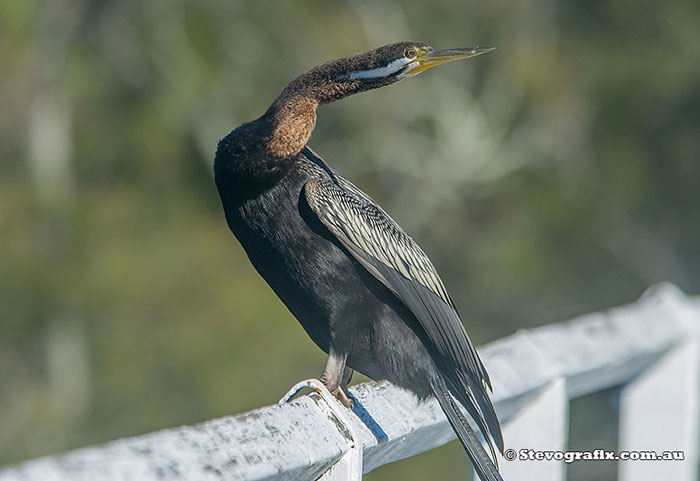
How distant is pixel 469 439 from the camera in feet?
5.85

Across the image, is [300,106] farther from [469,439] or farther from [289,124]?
[469,439]

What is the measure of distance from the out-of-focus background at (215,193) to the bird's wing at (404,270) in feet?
31.8

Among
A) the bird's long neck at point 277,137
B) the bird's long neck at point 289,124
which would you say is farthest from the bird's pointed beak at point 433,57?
the bird's long neck at point 289,124

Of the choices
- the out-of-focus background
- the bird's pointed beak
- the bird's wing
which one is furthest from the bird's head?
the out-of-focus background

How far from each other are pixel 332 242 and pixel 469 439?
0.59 m

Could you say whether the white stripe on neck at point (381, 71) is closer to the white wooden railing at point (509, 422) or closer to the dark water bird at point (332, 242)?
the dark water bird at point (332, 242)

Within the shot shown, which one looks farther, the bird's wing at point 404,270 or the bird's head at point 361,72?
the bird's head at point 361,72

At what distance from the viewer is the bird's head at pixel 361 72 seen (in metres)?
2.07

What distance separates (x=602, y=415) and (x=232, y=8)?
758 cm

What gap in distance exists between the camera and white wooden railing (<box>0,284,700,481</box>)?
1.07m

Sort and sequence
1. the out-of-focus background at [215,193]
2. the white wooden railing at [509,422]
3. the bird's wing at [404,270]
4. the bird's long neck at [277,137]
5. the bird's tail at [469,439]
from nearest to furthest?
the white wooden railing at [509,422]
the bird's tail at [469,439]
the bird's wing at [404,270]
the bird's long neck at [277,137]
the out-of-focus background at [215,193]

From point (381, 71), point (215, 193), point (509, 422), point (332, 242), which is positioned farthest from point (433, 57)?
point (215, 193)

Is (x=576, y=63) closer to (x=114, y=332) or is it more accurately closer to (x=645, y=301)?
(x=114, y=332)

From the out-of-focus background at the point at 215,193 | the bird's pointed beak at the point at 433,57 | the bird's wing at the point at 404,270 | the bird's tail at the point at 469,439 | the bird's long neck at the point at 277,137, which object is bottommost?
the bird's tail at the point at 469,439
